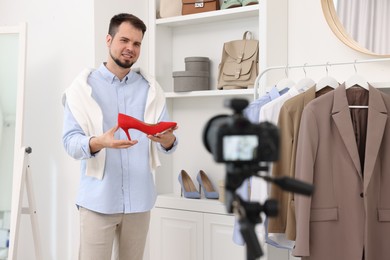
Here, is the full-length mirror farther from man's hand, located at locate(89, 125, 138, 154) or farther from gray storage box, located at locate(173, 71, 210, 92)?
man's hand, located at locate(89, 125, 138, 154)

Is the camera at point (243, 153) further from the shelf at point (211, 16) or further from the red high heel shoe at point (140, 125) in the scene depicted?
the shelf at point (211, 16)

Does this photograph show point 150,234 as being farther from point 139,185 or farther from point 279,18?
point 279,18

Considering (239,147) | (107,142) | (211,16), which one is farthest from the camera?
(211,16)

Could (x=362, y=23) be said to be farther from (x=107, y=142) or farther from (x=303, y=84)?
(x=107, y=142)

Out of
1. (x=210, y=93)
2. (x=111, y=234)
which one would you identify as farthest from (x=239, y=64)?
(x=111, y=234)

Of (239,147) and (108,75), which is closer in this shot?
(239,147)

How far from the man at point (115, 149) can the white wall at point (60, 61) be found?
56 centimetres

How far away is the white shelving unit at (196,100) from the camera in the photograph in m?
3.10

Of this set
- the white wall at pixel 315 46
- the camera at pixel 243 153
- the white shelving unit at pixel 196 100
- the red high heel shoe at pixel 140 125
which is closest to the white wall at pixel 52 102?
the white shelving unit at pixel 196 100

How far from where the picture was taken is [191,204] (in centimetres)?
330

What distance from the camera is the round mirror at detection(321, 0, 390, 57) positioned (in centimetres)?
278

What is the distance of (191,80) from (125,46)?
0.80m

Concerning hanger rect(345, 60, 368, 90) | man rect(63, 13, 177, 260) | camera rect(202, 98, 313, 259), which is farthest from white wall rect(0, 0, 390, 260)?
camera rect(202, 98, 313, 259)

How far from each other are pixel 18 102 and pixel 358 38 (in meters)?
1.80
